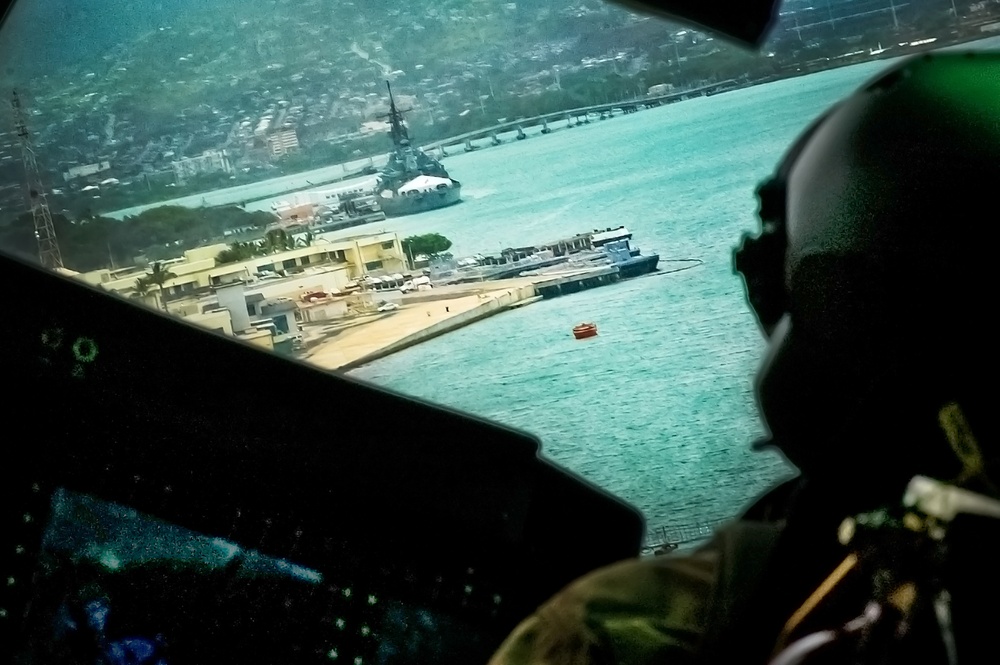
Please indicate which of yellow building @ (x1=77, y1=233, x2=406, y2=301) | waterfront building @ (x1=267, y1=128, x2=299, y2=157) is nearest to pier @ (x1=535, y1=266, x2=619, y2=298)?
yellow building @ (x1=77, y1=233, x2=406, y2=301)

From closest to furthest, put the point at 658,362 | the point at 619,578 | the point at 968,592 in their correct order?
the point at 968,592 < the point at 619,578 < the point at 658,362

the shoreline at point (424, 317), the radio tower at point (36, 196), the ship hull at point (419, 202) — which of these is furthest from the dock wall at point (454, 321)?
the radio tower at point (36, 196)

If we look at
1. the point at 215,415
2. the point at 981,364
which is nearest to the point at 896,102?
the point at 981,364

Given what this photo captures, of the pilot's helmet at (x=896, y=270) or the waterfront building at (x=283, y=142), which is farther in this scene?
the waterfront building at (x=283, y=142)

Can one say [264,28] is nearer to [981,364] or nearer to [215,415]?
[215,415]

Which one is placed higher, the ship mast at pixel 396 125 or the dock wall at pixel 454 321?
the ship mast at pixel 396 125

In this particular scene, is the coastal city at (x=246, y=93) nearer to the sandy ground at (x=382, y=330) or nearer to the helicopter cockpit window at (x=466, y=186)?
the helicopter cockpit window at (x=466, y=186)

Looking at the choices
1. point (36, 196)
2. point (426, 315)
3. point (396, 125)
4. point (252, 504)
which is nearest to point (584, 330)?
point (426, 315)

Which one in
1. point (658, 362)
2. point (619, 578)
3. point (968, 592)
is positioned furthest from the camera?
point (658, 362)
